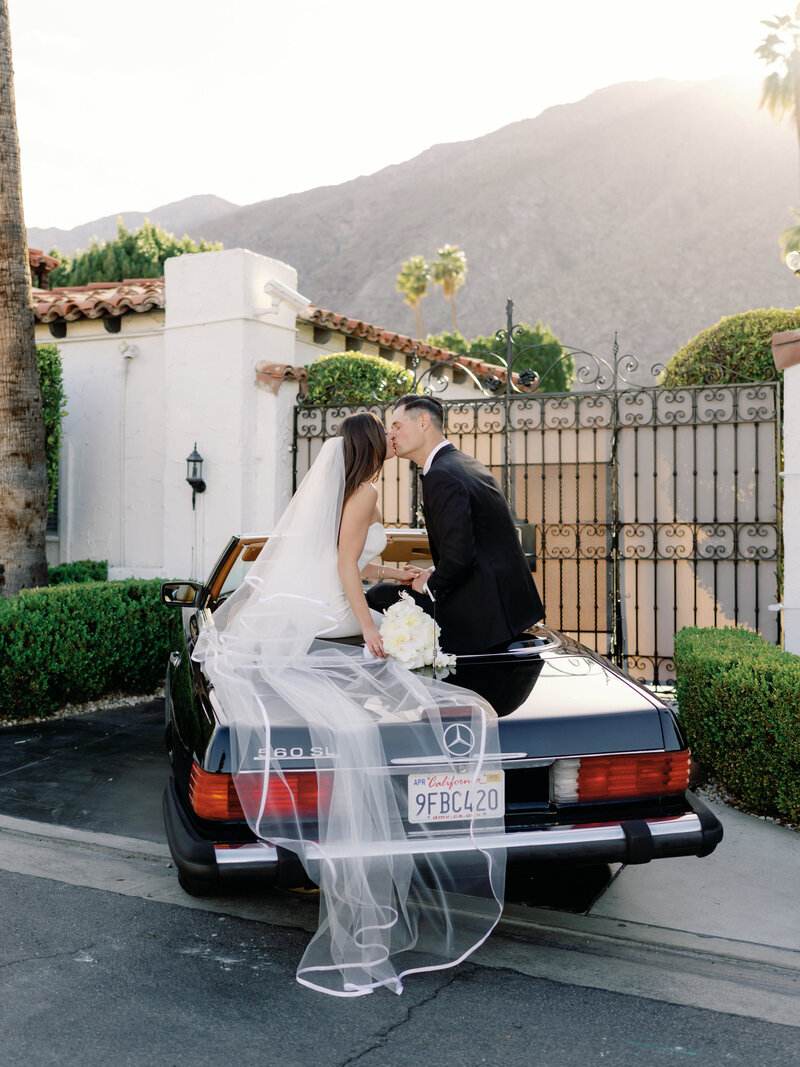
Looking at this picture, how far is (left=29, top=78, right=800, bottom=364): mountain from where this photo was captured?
3406 inches

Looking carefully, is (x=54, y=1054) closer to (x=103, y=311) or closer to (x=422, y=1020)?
(x=422, y=1020)

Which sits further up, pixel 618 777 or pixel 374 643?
pixel 374 643

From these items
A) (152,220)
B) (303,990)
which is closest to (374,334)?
(303,990)

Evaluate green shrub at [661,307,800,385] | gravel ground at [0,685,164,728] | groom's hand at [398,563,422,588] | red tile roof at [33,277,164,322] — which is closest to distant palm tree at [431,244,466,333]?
red tile roof at [33,277,164,322]

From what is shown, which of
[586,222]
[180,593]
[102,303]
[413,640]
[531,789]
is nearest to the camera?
[531,789]

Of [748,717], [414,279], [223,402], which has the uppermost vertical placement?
[414,279]

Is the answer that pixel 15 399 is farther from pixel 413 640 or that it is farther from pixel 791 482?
pixel 791 482

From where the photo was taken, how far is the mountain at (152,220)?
15850cm

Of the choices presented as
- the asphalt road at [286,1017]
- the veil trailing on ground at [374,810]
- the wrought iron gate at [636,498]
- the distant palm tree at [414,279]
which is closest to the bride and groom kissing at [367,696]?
the veil trailing on ground at [374,810]

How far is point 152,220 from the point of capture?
161750 millimetres

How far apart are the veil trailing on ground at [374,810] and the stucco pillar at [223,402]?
233 inches

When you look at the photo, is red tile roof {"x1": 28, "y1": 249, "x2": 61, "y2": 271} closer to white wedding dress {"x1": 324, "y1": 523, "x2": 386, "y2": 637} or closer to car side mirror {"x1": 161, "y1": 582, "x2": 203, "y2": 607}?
car side mirror {"x1": 161, "y1": 582, "x2": 203, "y2": 607}

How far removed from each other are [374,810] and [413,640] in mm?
737

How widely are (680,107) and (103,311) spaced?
5103 inches
